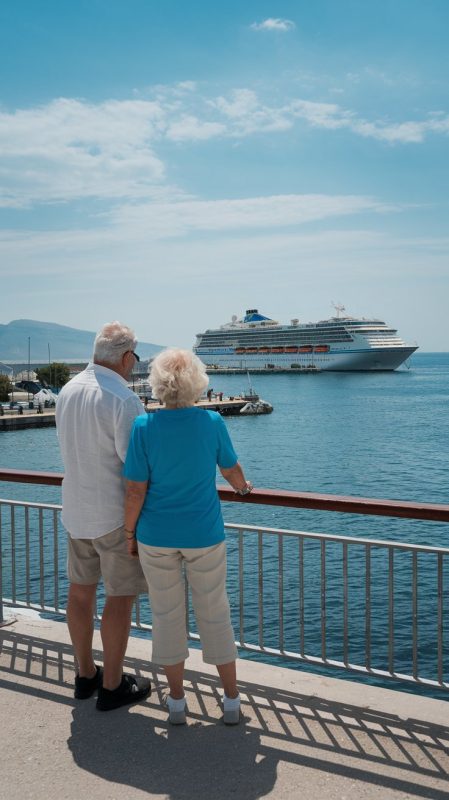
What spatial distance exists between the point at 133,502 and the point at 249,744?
1.01 metres

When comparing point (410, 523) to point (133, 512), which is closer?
point (133, 512)

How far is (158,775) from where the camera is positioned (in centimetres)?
268

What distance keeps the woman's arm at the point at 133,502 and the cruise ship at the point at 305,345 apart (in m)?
116

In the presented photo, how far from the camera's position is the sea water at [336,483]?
12.4 m

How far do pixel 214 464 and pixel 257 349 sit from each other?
12558 centimetres

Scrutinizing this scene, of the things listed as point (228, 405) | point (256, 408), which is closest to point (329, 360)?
point (228, 405)

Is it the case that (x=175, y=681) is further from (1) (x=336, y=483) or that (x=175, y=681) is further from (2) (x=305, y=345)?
(2) (x=305, y=345)

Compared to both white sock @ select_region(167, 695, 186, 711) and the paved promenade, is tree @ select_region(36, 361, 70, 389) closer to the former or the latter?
the paved promenade

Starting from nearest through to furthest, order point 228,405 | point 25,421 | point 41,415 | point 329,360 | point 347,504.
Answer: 1. point 347,504
2. point 25,421
3. point 41,415
4. point 228,405
5. point 329,360

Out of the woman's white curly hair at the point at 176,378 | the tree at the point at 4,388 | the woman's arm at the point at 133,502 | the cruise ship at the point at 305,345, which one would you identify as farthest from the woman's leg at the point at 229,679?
the cruise ship at the point at 305,345

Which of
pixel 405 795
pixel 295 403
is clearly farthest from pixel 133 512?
pixel 295 403

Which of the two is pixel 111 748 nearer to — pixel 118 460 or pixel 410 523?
pixel 118 460

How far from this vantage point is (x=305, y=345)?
12275 cm

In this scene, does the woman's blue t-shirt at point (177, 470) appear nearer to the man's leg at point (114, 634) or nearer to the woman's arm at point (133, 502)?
the woman's arm at point (133, 502)
